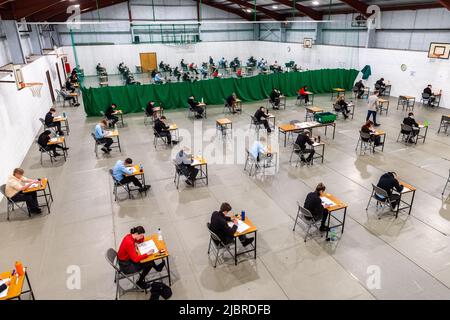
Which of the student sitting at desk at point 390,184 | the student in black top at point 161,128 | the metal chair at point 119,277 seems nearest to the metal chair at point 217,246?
the metal chair at point 119,277

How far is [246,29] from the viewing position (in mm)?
34969

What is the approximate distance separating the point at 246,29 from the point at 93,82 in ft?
59.8

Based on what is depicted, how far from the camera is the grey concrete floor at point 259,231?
5.46 meters

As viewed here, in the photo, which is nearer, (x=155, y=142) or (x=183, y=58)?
(x=155, y=142)

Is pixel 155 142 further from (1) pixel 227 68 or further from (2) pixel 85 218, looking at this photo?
(1) pixel 227 68

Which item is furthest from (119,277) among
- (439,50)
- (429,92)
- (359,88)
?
(439,50)

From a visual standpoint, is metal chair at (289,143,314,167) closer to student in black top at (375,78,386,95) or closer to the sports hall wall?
the sports hall wall

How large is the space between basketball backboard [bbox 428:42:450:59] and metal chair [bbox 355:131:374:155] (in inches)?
360

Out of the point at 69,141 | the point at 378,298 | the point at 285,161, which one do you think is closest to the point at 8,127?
the point at 69,141

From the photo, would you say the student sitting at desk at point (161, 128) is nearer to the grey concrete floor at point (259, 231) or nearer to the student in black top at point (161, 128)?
the student in black top at point (161, 128)

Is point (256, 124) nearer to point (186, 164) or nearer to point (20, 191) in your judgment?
point (186, 164)

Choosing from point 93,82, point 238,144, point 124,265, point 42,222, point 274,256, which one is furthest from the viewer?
point 93,82

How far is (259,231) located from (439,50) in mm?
16394

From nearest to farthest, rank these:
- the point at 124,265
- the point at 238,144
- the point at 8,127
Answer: the point at 124,265 < the point at 8,127 < the point at 238,144
